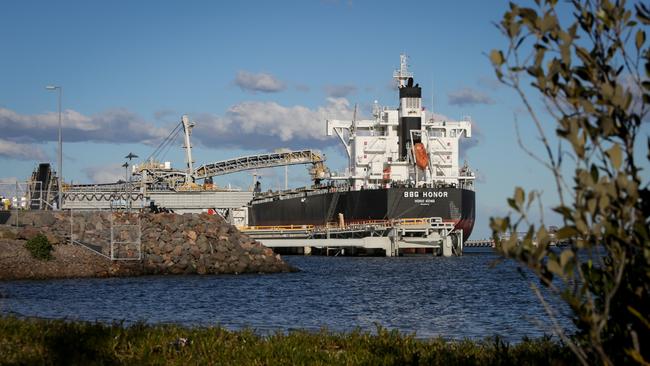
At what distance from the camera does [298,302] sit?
82.5ft

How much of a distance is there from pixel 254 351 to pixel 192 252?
30.0m

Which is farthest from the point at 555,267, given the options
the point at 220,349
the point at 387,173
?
the point at 387,173

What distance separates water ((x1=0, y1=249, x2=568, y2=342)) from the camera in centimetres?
1928

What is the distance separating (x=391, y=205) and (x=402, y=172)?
5.56m

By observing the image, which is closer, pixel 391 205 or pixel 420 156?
pixel 391 205

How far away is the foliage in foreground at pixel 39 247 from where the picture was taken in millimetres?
34156

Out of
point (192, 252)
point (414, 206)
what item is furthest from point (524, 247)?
point (414, 206)

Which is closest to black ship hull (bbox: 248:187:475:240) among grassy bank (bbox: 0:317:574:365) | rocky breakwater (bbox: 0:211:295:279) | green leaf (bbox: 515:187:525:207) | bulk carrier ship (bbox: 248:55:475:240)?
bulk carrier ship (bbox: 248:55:475:240)

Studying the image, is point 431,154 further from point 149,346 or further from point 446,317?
point 149,346

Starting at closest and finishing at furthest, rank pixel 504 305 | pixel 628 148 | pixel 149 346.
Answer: pixel 628 148, pixel 149 346, pixel 504 305

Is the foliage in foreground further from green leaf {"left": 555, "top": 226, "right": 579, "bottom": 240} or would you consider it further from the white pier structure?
green leaf {"left": 555, "top": 226, "right": 579, "bottom": 240}

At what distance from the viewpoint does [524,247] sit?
16.8 ft

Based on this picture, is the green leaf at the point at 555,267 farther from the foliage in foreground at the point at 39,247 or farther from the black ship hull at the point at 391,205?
the black ship hull at the point at 391,205

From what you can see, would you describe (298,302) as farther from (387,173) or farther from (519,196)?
(387,173)
